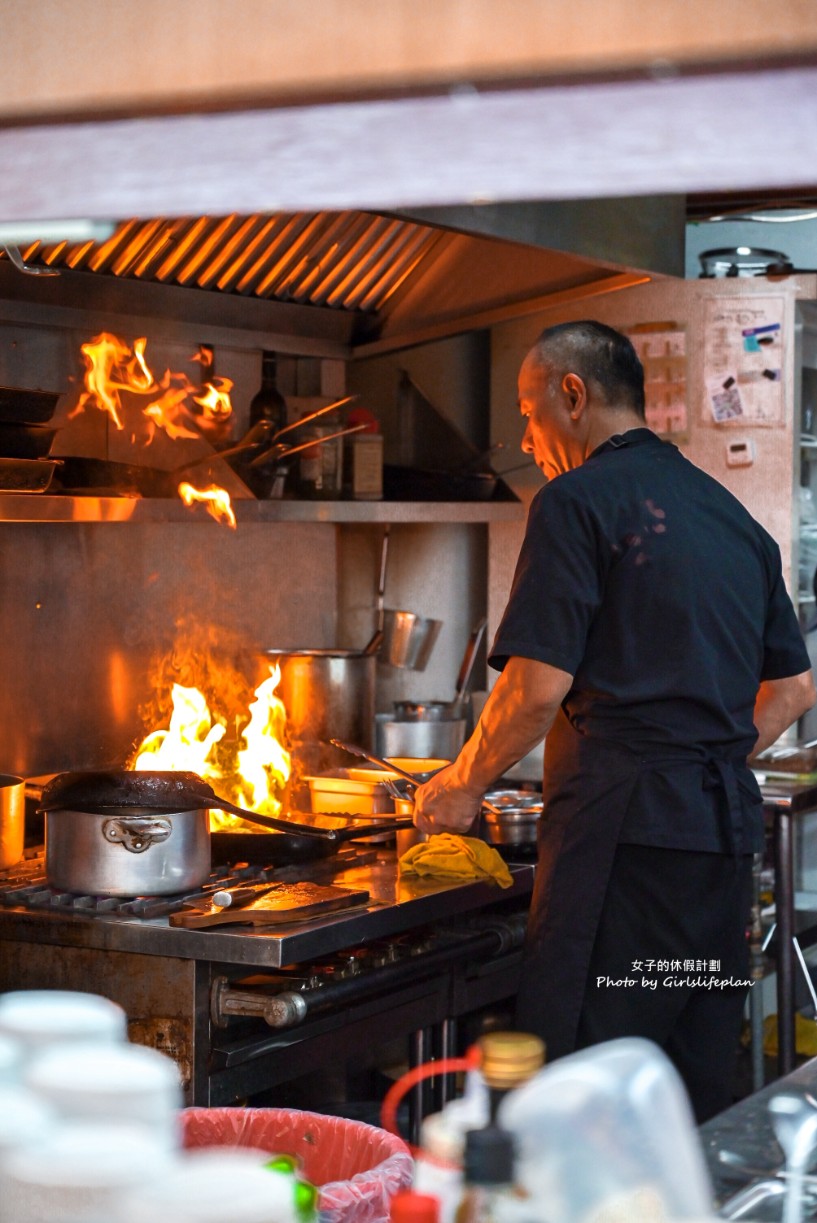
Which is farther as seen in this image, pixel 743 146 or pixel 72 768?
pixel 72 768

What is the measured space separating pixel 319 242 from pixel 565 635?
6.26 feet

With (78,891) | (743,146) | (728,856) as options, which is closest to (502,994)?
(728,856)

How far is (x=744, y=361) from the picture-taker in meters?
4.29

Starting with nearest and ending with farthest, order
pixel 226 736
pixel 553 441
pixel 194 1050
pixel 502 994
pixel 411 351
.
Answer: pixel 194 1050
pixel 553 441
pixel 502 994
pixel 226 736
pixel 411 351

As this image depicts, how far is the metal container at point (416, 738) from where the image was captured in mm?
4160

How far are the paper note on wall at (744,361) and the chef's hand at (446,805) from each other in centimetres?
183

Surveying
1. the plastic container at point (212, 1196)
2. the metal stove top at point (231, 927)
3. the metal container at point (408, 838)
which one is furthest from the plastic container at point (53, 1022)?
the metal container at point (408, 838)

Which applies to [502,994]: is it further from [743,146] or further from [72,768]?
[743,146]

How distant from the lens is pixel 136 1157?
83 cm

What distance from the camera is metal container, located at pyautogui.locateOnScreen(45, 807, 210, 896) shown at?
2688mm

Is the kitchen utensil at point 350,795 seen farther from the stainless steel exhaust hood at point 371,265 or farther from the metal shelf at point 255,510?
the stainless steel exhaust hood at point 371,265

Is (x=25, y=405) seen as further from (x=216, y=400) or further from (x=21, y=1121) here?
(x=21, y=1121)

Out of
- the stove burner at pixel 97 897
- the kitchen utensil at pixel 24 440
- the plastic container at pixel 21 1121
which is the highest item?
the kitchen utensil at pixel 24 440

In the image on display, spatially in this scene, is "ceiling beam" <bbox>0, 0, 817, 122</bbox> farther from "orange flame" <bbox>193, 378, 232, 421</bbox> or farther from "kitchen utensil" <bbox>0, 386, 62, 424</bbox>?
"orange flame" <bbox>193, 378, 232, 421</bbox>
